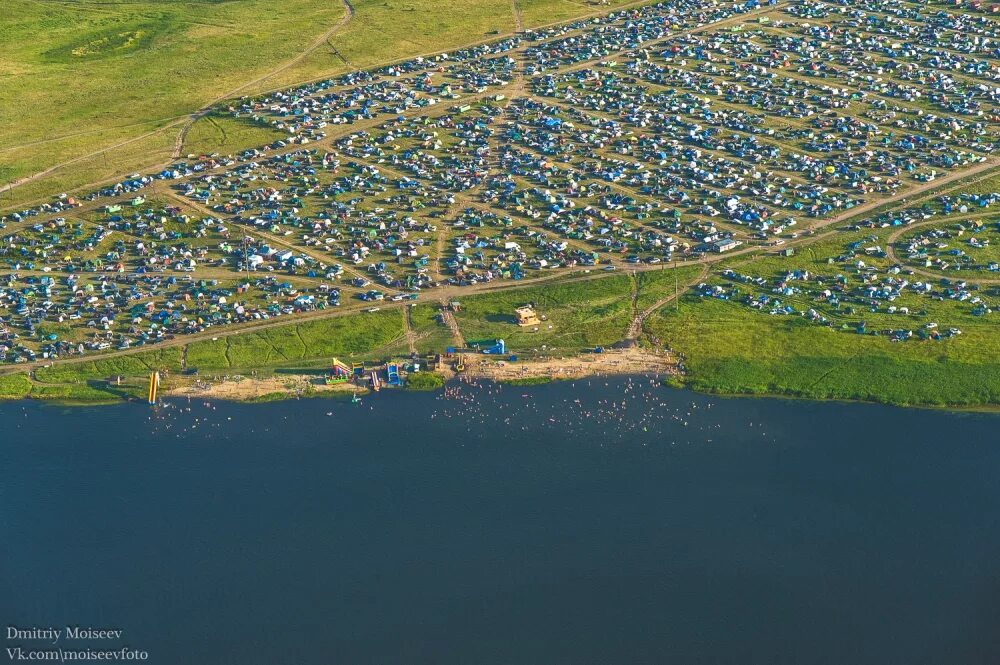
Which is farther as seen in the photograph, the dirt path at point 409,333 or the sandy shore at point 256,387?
the dirt path at point 409,333

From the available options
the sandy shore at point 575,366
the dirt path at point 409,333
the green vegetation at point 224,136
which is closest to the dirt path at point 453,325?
the sandy shore at point 575,366

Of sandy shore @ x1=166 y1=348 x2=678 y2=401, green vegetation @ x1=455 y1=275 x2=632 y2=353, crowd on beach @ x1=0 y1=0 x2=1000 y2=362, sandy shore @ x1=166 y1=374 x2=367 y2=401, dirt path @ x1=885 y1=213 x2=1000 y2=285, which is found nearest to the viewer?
sandy shore @ x1=166 y1=374 x2=367 y2=401

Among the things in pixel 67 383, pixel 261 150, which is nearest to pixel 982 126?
pixel 261 150

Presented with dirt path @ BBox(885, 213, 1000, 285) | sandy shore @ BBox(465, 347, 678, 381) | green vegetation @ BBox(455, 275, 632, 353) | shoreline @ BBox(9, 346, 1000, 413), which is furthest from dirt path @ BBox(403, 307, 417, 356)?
dirt path @ BBox(885, 213, 1000, 285)

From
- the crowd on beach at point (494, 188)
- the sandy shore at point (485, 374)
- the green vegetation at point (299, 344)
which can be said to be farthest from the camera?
the crowd on beach at point (494, 188)

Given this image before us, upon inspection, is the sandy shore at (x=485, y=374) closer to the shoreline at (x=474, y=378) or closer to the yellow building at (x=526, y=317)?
the shoreline at (x=474, y=378)

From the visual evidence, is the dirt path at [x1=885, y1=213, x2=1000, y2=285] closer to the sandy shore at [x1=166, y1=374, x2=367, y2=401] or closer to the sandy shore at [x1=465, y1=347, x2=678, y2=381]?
the sandy shore at [x1=465, y1=347, x2=678, y2=381]

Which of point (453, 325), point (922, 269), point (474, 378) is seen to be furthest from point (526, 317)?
point (922, 269)

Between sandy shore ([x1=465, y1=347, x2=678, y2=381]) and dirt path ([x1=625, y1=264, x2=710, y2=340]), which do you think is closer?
sandy shore ([x1=465, y1=347, x2=678, y2=381])

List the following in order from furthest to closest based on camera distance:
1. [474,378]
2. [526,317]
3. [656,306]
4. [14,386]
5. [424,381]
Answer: [656,306], [526,317], [14,386], [474,378], [424,381]

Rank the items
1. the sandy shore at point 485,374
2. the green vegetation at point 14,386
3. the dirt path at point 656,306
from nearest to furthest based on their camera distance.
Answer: the sandy shore at point 485,374 → the green vegetation at point 14,386 → the dirt path at point 656,306

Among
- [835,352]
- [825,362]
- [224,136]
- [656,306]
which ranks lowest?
[825,362]

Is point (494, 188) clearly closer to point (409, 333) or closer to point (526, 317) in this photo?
point (526, 317)
